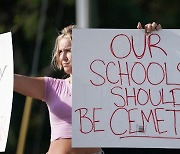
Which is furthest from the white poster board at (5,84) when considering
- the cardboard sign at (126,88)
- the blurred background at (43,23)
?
the blurred background at (43,23)

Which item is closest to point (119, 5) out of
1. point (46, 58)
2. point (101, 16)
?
point (101, 16)

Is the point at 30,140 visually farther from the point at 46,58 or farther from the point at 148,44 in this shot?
the point at 148,44

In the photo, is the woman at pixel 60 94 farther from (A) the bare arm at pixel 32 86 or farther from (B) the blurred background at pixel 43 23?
(B) the blurred background at pixel 43 23

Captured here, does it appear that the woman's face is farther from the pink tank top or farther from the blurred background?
the blurred background

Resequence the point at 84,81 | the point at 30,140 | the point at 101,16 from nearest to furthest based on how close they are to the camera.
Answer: the point at 84,81 → the point at 30,140 → the point at 101,16

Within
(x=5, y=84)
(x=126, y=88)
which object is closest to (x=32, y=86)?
(x=5, y=84)

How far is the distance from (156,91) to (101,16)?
822 centimetres

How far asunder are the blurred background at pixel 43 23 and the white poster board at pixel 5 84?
6801 millimetres

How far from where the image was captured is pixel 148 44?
15.9 ft

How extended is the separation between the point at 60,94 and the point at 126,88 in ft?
1.08

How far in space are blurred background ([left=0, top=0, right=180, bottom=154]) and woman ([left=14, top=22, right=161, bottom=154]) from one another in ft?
22.4

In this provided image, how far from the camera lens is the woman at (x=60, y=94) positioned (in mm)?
4816

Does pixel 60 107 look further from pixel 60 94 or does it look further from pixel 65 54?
pixel 65 54

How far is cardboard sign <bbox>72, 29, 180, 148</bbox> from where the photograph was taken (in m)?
4.76
